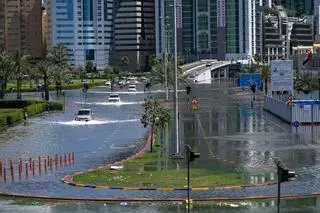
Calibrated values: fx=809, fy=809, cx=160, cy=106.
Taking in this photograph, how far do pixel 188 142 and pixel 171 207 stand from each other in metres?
21.4

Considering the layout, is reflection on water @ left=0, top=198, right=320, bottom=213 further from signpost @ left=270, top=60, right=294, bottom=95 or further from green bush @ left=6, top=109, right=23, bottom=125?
signpost @ left=270, top=60, right=294, bottom=95

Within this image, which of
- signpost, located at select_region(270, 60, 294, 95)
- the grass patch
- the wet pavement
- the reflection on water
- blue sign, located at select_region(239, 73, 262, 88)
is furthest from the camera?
blue sign, located at select_region(239, 73, 262, 88)

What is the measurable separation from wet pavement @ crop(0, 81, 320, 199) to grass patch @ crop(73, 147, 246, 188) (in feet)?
3.23

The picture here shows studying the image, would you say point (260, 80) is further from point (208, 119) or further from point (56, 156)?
point (56, 156)

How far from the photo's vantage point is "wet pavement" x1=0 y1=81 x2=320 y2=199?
3061 centimetres

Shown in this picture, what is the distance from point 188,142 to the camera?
48.4 meters

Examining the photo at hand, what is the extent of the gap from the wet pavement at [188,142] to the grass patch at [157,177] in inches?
38.7

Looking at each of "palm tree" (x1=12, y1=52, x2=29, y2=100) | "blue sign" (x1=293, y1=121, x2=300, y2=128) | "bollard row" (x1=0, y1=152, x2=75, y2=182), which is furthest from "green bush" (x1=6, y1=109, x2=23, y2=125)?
"palm tree" (x1=12, y1=52, x2=29, y2=100)

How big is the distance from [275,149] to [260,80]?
299 ft

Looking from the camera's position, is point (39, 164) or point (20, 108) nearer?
point (39, 164)

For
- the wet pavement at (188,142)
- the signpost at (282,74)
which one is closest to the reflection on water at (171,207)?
the wet pavement at (188,142)

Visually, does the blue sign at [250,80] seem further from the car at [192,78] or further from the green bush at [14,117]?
the green bush at [14,117]

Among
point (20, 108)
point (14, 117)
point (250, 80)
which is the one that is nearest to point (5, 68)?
point (20, 108)

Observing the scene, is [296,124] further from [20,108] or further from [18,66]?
[18,66]
